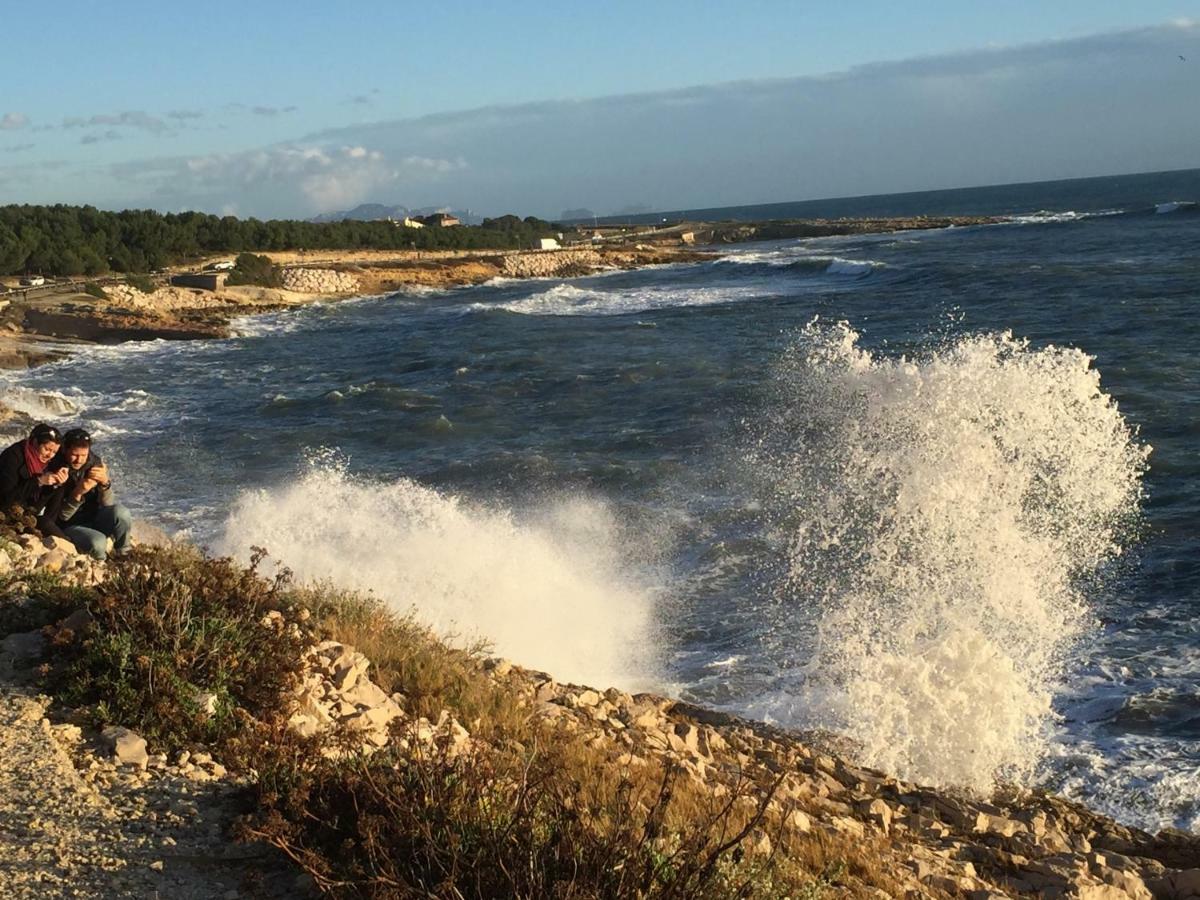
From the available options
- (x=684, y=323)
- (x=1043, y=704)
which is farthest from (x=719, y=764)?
(x=684, y=323)

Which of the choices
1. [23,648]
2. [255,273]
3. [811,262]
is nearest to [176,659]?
[23,648]

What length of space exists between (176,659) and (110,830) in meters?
1.18

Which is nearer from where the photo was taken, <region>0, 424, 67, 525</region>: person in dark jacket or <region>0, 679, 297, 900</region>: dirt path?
<region>0, 679, 297, 900</region>: dirt path

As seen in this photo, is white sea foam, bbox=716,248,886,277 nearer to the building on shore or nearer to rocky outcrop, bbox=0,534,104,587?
the building on shore

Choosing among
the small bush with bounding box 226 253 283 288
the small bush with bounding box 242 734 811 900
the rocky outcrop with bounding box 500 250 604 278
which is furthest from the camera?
the rocky outcrop with bounding box 500 250 604 278

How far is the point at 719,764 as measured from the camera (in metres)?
6.89

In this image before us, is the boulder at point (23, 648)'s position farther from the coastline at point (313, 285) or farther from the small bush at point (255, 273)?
the small bush at point (255, 273)

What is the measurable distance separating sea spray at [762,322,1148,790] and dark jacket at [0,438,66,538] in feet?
18.9

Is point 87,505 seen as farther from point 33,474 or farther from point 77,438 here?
point 77,438

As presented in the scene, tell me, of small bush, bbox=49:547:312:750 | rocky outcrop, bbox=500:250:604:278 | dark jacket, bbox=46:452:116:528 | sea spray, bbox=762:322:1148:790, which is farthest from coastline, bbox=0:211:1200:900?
rocky outcrop, bbox=500:250:604:278

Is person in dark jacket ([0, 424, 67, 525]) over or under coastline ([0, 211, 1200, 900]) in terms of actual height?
over

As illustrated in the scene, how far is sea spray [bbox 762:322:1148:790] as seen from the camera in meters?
8.12

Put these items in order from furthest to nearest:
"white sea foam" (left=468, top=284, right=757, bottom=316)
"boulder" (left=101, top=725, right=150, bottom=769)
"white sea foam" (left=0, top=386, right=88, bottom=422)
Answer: "white sea foam" (left=468, top=284, right=757, bottom=316), "white sea foam" (left=0, top=386, right=88, bottom=422), "boulder" (left=101, top=725, right=150, bottom=769)

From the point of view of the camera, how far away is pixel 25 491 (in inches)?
312
